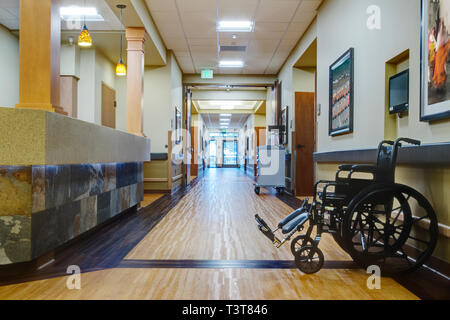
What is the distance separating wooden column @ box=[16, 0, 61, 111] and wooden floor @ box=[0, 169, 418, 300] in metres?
1.41

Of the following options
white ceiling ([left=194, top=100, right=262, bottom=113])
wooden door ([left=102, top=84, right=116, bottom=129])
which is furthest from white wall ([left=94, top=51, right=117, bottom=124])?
white ceiling ([left=194, top=100, right=262, bottom=113])

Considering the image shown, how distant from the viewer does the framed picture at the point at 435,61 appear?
2117 millimetres

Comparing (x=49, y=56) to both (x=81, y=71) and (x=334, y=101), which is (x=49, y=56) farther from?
(x=81, y=71)

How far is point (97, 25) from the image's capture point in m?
5.84

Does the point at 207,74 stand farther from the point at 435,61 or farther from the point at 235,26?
the point at 435,61

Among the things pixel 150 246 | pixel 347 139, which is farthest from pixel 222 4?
pixel 150 246

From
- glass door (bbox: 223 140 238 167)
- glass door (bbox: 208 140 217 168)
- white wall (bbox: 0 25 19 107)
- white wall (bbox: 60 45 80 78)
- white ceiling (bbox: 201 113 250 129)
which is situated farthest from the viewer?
glass door (bbox: 208 140 217 168)

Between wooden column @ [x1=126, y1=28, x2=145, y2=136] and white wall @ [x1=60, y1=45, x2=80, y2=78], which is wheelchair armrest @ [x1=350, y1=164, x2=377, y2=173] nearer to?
wooden column @ [x1=126, y1=28, x2=145, y2=136]

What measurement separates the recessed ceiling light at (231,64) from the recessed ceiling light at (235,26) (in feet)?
6.60

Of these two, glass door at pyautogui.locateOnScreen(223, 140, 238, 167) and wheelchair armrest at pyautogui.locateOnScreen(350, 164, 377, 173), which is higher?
glass door at pyautogui.locateOnScreen(223, 140, 238, 167)

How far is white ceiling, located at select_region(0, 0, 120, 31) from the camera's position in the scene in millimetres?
5098

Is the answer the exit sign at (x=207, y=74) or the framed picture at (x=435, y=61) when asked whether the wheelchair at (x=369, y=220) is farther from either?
the exit sign at (x=207, y=74)
